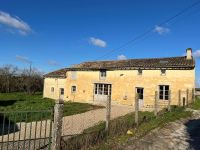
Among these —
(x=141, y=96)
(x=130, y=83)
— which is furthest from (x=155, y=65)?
(x=141, y=96)

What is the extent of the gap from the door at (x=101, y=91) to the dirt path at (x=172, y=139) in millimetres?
16776

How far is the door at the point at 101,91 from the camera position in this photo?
27.9m

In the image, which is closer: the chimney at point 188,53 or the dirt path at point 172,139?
the dirt path at point 172,139

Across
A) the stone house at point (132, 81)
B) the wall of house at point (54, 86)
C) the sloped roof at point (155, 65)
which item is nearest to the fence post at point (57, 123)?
the stone house at point (132, 81)

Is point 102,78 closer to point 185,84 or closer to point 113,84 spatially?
point 113,84

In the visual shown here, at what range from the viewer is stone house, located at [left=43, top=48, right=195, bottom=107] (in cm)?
2273

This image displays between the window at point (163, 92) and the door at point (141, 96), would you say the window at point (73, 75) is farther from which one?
the window at point (163, 92)

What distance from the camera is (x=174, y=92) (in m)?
22.9

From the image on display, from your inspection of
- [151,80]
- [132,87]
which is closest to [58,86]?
[132,87]

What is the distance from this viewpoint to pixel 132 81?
2555 cm

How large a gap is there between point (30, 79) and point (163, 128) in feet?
128

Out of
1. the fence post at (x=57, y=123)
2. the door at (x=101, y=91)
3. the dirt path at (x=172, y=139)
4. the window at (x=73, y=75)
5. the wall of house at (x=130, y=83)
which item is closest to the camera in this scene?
the fence post at (x=57, y=123)

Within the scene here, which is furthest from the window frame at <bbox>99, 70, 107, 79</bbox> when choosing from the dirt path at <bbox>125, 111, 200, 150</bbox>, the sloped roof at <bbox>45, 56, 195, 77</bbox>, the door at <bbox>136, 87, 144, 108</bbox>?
the dirt path at <bbox>125, 111, 200, 150</bbox>

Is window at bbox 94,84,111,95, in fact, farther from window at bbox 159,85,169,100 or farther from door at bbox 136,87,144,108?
window at bbox 159,85,169,100
